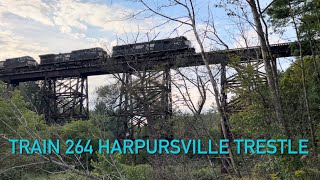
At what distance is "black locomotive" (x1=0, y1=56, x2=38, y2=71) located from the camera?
68.7 feet

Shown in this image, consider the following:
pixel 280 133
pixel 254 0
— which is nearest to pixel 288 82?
pixel 280 133

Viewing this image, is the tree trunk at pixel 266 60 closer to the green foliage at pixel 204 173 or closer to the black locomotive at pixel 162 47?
the green foliage at pixel 204 173

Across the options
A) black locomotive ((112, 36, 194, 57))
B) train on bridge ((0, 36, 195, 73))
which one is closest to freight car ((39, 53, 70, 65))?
train on bridge ((0, 36, 195, 73))

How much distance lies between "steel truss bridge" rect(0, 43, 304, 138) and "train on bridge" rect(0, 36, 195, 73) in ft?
0.65

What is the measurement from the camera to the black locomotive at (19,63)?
68.7 ft

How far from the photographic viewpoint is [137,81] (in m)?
12.1

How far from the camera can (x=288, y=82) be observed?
26.8 feet

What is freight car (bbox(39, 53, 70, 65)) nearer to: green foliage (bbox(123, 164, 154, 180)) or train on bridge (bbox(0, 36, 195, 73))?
train on bridge (bbox(0, 36, 195, 73))

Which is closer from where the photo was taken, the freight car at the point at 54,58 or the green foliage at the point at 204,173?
the green foliage at the point at 204,173

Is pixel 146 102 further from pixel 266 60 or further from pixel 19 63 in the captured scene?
pixel 19 63

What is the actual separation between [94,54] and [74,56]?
145 cm

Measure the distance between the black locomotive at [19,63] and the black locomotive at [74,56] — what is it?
1554 millimetres

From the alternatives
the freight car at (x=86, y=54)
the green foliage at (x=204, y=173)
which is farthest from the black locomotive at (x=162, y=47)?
the green foliage at (x=204, y=173)

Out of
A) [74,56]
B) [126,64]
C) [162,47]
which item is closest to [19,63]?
[74,56]
